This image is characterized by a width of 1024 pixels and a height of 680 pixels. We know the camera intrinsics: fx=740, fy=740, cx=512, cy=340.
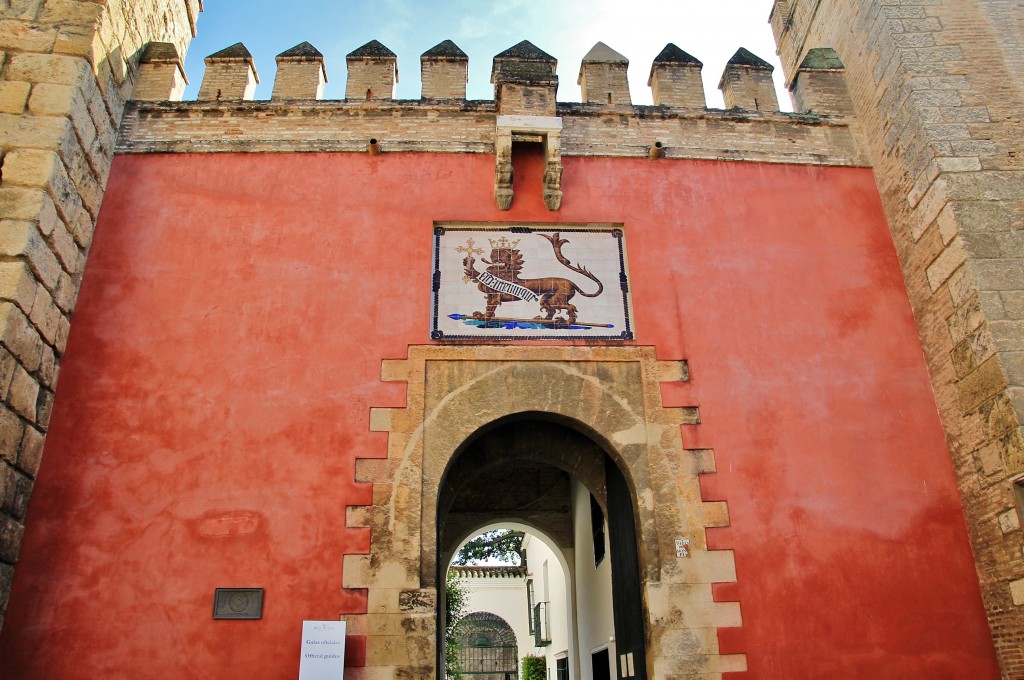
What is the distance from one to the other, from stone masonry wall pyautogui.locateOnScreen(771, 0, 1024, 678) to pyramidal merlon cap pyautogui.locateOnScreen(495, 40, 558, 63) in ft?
8.76

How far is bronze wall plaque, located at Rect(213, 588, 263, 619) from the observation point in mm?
4336

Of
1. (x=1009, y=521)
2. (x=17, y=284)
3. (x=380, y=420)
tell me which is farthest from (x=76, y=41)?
(x=1009, y=521)

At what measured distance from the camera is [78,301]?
5.13 metres

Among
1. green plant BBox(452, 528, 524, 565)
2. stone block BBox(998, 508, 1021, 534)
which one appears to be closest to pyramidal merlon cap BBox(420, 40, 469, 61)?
stone block BBox(998, 508, 1021, 534)

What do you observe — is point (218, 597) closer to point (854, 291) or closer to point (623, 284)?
point (623, 284)

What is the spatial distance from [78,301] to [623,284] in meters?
3.84

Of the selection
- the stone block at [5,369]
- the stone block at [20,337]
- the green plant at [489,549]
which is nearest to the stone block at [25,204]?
the stone block at [20,337]

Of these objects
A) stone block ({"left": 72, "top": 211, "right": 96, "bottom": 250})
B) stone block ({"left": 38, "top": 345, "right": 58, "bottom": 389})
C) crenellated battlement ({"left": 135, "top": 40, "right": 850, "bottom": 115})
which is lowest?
stone block ({"left": 38, "top": 345, "right": 58, "bottom": 389})

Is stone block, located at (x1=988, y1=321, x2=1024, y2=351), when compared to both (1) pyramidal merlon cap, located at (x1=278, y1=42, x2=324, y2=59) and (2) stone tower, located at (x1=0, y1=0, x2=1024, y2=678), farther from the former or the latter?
(1) pyramidal merlon cap, located at (x1=278, y1=42, x2=324, y2=59)

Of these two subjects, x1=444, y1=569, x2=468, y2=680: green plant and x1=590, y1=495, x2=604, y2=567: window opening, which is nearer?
x1=590, y1=495, x2=604, y2=567: window opening

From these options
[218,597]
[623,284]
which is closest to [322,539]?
[218,597]

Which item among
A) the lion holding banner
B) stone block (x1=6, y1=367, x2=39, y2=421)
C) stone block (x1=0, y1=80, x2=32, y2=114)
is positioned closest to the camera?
stone block (x1=6, y1=367, x2=39, y2=421)

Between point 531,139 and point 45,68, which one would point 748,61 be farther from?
point 45,68

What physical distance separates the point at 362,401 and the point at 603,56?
12.1 ft
